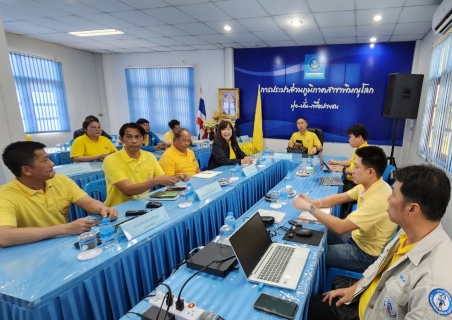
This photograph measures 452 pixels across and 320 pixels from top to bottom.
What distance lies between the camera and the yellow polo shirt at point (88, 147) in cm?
355

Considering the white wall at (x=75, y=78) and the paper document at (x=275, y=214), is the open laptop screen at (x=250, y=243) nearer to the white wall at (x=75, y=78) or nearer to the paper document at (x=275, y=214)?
the paper document at (x=275, y=214)

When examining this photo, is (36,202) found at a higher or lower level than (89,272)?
higher

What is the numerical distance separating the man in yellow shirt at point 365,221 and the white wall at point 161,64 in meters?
5.44

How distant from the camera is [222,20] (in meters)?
4.04

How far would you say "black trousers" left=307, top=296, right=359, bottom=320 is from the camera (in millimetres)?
1242

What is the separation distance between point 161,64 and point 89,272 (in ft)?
22.1

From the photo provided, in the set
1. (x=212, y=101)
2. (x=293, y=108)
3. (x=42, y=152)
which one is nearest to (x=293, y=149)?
(x=293, y=108)

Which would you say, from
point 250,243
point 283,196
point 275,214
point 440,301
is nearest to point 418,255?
point 440,301

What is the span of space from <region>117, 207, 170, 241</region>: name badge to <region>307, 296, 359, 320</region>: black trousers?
100 centimetres

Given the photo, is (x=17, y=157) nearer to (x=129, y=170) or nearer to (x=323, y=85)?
(x=129, y=170)

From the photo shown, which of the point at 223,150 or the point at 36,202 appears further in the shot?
the point at 223,150

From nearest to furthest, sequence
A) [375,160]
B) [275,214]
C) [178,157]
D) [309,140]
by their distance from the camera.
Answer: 1. [375,160]
2. [275,214]
3. [178,157]
4. [309,140]

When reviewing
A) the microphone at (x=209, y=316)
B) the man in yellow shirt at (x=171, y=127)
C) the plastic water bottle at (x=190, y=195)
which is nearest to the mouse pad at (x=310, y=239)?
the microphone at (x=209, y=316)

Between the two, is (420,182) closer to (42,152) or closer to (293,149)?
(42,152)
